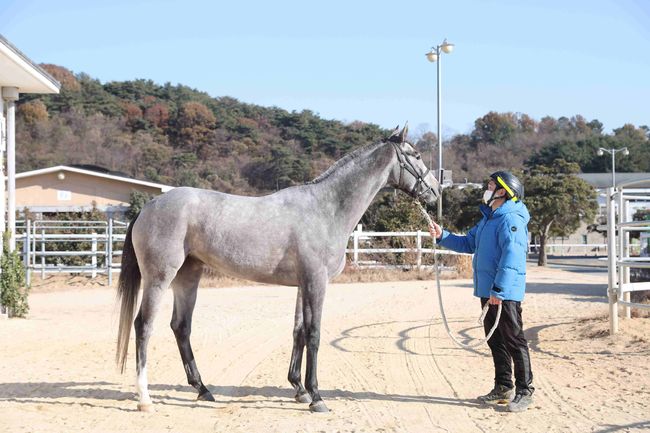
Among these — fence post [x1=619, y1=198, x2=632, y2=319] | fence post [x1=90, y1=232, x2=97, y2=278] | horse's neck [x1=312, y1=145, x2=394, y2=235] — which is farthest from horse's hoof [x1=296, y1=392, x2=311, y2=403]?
fence post [x1=90, y1=232, x2=97, y2=278]

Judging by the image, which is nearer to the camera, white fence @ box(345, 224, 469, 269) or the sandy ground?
the sandy ground

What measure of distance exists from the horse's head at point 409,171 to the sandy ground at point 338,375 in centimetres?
181

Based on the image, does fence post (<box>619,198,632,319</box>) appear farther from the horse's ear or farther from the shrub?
the shrub

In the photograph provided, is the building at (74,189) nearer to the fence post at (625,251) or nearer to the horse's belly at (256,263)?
the fence post at (625,251)

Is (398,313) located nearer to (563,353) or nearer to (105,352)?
(563,353)

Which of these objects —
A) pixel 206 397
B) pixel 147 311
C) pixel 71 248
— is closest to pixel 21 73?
pixel 147 311

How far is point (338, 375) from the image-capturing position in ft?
22.1

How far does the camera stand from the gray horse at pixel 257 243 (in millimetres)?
5582

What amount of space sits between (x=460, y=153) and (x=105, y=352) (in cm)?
6763

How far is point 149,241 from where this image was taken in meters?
5.65

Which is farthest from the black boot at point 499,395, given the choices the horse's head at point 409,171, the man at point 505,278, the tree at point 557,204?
the tree at point 557,204

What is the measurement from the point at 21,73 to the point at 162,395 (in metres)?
6.65

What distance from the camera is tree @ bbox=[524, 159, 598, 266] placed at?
2672 centimetres

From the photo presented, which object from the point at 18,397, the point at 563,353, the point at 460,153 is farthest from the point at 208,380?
the point at 460,153
